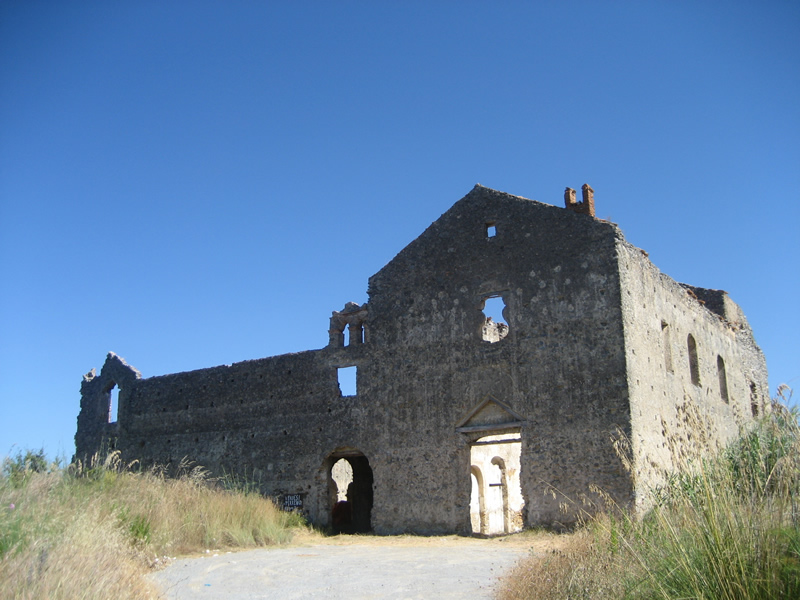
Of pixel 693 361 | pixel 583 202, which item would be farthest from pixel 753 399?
pixel 583 202

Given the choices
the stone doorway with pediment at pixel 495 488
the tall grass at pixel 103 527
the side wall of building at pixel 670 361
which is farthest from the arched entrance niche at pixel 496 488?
the tall grass at pixel 103 527

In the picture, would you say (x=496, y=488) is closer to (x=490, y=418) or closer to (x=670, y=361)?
(x=490, y=418)

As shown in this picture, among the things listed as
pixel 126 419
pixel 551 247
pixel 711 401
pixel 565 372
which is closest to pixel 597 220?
pixel 551 247

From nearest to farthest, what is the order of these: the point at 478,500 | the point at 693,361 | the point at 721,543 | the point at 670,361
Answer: the point at 721,543 → the point at 670,361 → the point at 693,361 → the point at 478,500

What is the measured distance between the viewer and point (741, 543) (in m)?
5.08

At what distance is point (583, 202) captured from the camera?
1662cm

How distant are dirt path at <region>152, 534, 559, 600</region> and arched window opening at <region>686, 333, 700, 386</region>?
23.5 feet

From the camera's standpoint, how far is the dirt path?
28.7ft

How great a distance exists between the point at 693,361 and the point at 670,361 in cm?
207

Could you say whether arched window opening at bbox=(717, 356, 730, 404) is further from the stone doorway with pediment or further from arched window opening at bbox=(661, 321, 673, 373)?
the stone doorway with pediment

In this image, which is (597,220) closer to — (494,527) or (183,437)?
(494,527)

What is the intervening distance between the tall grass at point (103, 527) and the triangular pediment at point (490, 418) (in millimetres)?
4707

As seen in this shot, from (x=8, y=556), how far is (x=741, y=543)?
6.18 m

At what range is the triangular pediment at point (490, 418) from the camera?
16.2 meters
